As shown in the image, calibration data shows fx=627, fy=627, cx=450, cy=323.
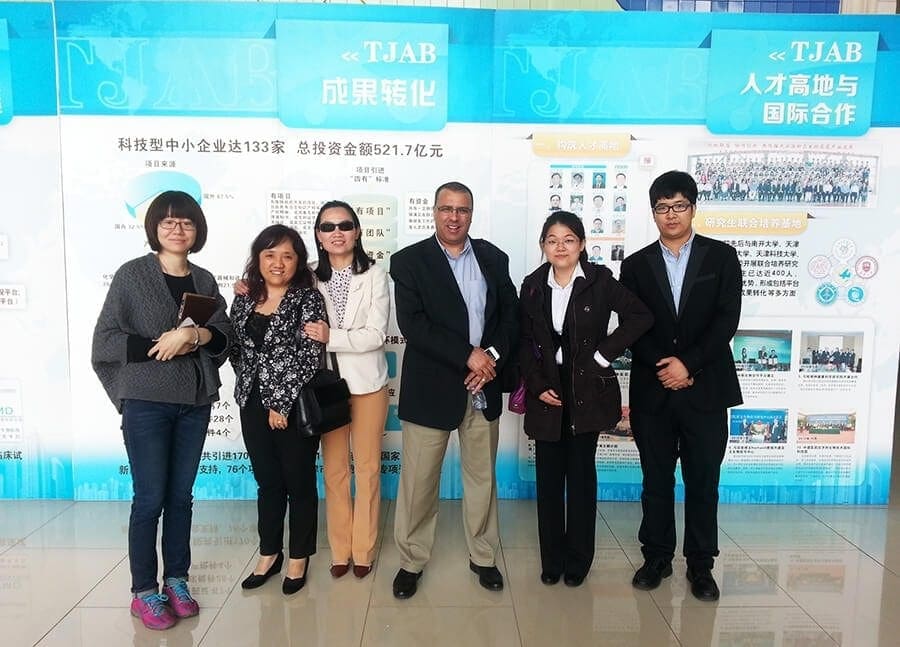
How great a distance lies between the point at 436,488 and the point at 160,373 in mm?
1258

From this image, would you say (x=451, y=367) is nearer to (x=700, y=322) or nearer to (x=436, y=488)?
(x=436, y=488)

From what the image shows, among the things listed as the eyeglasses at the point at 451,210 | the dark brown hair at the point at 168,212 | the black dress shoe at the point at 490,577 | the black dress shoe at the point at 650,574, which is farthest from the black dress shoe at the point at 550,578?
the dark brown hair at the point at 168,212

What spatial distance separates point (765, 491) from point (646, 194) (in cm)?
197

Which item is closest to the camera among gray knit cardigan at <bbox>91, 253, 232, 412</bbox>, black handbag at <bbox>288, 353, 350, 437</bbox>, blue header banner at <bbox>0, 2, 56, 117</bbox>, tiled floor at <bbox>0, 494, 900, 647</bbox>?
gray knit cardigan at <bbox>91, 253, 232, 412</bbox>

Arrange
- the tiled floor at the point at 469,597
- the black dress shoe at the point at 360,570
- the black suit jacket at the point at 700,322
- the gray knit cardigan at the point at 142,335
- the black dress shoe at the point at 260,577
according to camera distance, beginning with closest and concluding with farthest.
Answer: the gray knit cardigan at the point at 142,335 < the tiled floor at the point at 469,597 < the black suit jacket at the point at 700,322 < the black dress shoe at the point at 260,577 < the black dress shoe at the point at 360,570

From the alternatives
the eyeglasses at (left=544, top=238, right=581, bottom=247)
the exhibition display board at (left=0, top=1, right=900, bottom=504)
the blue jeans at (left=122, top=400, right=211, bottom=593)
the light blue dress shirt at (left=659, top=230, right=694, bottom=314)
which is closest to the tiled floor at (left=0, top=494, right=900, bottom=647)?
the blue jeans at (left=122, top=400, right=211, bottom=593)

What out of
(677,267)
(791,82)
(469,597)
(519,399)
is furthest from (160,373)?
(791,82)

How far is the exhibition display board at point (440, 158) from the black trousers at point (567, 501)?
1.06 m

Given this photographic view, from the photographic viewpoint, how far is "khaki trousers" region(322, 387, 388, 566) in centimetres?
283

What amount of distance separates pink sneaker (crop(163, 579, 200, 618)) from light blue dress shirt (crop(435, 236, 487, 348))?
5.11 ft

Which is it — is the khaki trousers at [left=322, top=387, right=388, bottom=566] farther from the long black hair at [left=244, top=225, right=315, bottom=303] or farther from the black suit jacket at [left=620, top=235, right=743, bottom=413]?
the black suit jacket at [left=620, top=235, right=743, bottom=413]

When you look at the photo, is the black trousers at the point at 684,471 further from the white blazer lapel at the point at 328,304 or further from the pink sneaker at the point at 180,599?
the pink sneaker at the point at 180,599

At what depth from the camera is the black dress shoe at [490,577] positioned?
2768 millimetres

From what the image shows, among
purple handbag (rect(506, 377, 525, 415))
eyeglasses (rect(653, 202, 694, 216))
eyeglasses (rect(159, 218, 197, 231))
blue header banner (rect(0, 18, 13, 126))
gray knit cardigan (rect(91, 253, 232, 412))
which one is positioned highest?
blue header banner (rect(0, 18, 13, 126))
